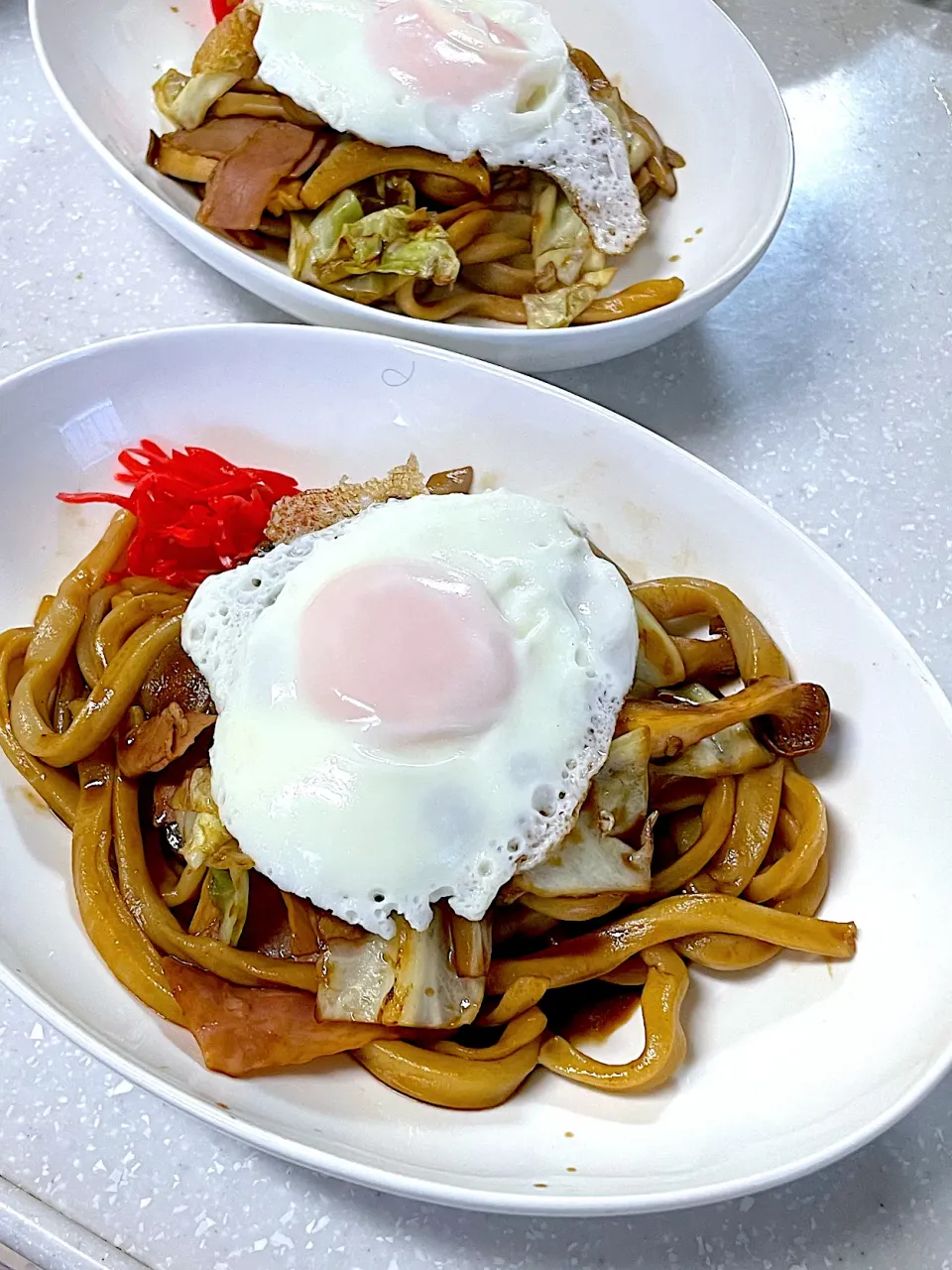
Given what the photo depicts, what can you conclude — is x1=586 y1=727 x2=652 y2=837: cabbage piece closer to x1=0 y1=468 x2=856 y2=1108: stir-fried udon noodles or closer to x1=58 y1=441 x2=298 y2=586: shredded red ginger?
x1=0 y1=468 x2=856 y2=1108: stir-fried udon noodles

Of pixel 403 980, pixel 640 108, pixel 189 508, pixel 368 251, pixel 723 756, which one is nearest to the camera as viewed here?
pixel 403 980

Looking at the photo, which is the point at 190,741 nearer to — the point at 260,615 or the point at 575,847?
the point at 260,615

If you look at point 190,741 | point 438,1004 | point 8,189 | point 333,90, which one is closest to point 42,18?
point 8,189

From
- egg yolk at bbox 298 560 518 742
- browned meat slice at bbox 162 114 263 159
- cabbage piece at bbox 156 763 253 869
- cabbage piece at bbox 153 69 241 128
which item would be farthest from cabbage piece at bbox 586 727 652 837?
cabbage piece at bbox 153 69 241 128

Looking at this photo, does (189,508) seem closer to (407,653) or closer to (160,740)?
(160,740)

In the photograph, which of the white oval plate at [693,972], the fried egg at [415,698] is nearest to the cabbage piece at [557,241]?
the white oval plate at [693,972]

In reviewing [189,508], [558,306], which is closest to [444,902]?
[189,508]

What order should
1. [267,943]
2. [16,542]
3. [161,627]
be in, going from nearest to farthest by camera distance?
[267,943] → [161,627] → [16,542]
